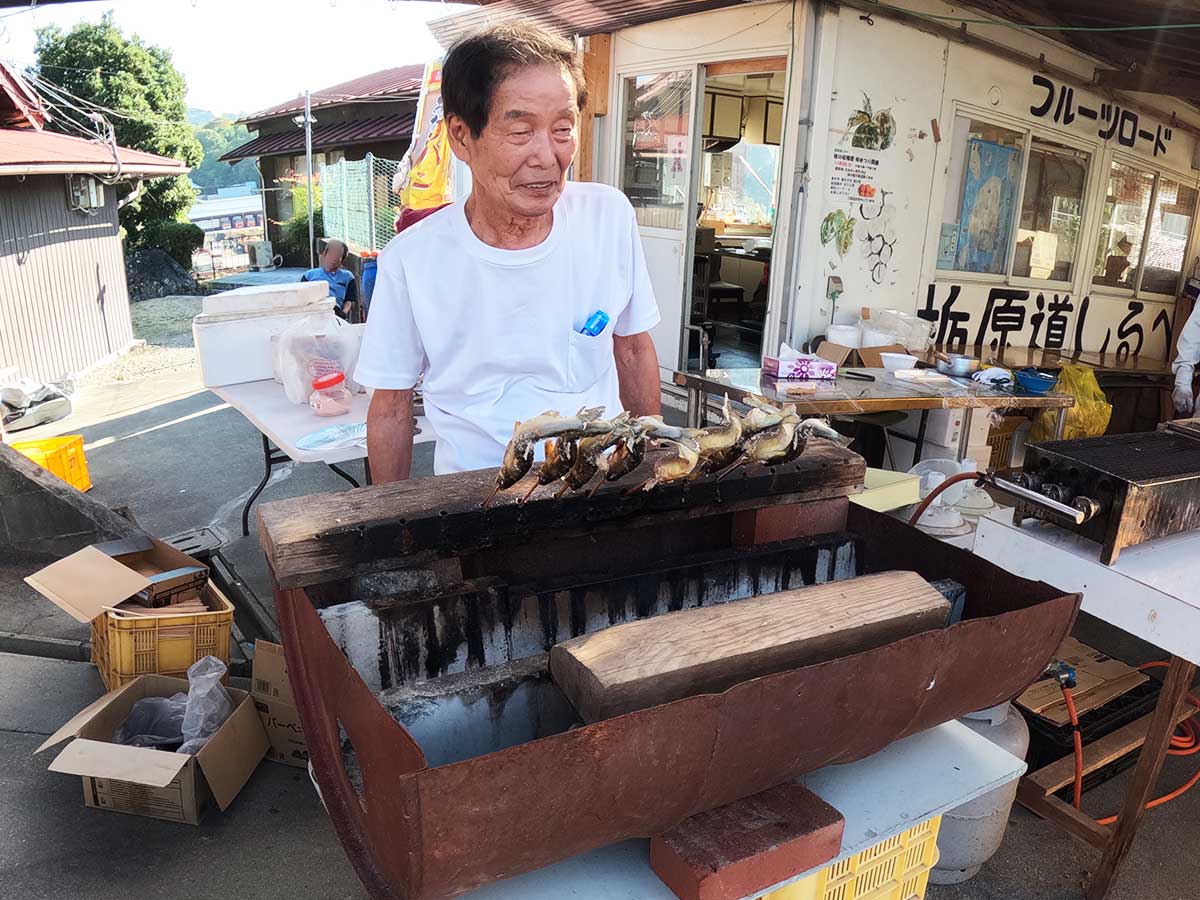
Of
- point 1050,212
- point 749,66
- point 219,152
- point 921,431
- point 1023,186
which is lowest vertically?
point 921,431

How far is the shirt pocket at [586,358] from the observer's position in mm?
2137

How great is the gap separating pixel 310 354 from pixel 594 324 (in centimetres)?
313

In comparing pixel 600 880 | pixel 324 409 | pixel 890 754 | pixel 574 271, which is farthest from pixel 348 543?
pixel 324 409

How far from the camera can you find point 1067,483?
94.7 inches

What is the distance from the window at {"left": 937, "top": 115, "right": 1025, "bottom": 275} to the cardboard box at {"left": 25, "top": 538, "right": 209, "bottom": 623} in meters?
6.66

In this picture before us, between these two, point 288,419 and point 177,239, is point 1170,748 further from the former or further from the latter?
point 177,239

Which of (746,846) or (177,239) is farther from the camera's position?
(177,239)

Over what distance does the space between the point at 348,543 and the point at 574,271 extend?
94cm

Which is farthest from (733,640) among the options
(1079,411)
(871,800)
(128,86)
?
(128,86)

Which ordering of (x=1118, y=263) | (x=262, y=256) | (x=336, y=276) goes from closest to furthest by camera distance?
(x=1118, y=263), (x=336, y=276), (x=262, y=256)

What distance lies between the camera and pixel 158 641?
3.46m

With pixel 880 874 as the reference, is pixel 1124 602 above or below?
above

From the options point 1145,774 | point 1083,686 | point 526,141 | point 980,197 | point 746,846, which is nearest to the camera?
point 746,846

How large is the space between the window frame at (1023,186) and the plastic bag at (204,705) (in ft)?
22.1
